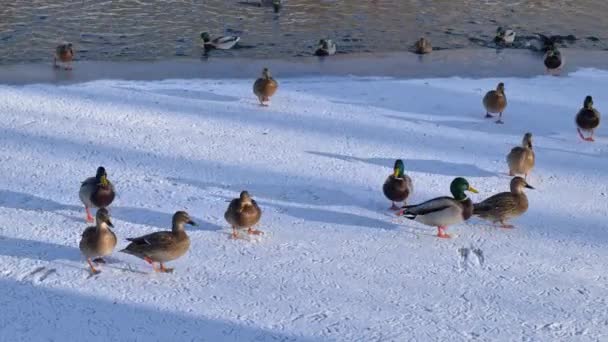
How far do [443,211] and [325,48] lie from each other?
297 inches

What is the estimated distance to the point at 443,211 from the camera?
21.7 ft

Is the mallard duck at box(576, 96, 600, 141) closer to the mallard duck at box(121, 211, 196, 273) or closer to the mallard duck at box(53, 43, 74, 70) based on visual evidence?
the mallard duck at box(121, 211, 196, 273)

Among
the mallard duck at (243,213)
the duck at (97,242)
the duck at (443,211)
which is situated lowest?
the duck at (97,242)

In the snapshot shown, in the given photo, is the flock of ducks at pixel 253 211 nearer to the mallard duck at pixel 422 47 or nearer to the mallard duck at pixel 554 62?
the mallard duck at pixel 554 62

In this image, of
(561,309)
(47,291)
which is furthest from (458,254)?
(47,291)

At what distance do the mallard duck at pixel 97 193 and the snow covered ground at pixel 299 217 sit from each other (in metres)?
0.16

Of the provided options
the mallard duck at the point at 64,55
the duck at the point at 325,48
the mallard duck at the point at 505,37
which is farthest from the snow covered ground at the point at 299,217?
the mallard duck at the point at 505,37

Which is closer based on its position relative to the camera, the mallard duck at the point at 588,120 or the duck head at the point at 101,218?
the duck head at the point at 101,218

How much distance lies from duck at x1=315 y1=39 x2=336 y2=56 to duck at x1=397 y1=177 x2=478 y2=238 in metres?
7.16

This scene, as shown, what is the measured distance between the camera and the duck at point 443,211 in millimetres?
6621

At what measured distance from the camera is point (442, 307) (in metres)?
5.67

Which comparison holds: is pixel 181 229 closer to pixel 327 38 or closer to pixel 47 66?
pixel 47 66

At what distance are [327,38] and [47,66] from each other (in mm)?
4854

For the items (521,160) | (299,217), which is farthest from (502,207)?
(299,217)
